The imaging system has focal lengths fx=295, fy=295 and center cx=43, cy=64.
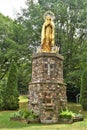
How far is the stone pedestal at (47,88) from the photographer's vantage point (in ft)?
56.1

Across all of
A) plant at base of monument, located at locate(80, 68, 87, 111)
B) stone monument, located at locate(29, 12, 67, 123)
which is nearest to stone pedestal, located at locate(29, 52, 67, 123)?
stone monument, located at locate(29, 12, 67, 123)

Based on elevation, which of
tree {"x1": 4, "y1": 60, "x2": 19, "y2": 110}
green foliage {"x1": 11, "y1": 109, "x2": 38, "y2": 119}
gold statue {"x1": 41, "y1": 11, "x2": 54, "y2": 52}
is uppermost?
gold statue {"x1": 41, "y1": 11, "x2": 54, "y2": 52}

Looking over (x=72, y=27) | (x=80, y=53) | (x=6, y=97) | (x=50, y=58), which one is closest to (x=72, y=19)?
(x=72, y=27)

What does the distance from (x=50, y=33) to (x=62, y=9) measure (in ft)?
35.1

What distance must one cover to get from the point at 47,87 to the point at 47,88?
59 millimetres

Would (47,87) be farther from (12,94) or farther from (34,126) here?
(12,94)

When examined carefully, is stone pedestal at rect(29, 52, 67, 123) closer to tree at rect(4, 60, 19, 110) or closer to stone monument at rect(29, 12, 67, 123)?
stone monument at rect(29, 12, 67, 123)

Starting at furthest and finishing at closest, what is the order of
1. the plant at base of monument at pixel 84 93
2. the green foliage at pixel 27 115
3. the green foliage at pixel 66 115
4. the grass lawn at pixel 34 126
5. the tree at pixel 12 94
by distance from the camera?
the tree at pixel 12 94, the plant at base of monument at pixel 84 93, the green foliage at pixel 27 115, the green foliage at pixel 66 115, the grass lawn at pixel 34 126

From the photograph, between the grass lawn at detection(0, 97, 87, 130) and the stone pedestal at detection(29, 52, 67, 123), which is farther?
the stone pedestal at detection(29, 52, 67, 123)

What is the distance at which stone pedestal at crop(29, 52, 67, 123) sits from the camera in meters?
17.1

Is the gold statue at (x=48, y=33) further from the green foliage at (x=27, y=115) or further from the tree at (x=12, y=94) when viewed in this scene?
the tree at (x=12, y=94)

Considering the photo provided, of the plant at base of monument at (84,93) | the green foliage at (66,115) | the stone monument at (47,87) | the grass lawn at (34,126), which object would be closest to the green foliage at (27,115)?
the stone monument at (47,87)

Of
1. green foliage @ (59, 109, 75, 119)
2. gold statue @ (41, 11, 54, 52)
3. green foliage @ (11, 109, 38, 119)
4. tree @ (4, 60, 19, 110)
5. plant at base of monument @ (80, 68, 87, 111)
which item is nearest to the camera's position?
green foliage @ (59, 109, 75, 119)

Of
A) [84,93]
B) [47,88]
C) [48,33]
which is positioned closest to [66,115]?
[47,88]
